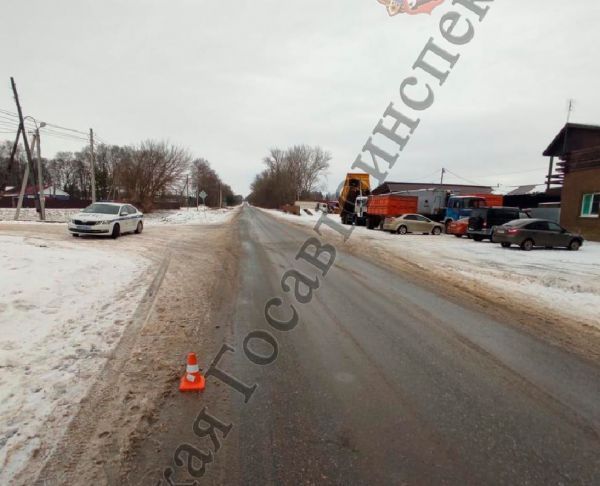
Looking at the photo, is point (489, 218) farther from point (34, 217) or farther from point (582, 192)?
point (34, 217)

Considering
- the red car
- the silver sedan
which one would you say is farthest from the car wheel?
the silver sedan

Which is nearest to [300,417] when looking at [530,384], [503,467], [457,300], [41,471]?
[503,467]

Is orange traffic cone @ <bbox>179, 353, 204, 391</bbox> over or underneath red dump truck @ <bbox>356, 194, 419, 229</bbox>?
underneath

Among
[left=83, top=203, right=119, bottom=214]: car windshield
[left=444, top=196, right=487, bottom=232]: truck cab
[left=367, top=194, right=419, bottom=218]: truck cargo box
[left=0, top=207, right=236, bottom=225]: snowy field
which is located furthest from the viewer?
[left=0, top=207, right=236, bottom=225]: snowy field

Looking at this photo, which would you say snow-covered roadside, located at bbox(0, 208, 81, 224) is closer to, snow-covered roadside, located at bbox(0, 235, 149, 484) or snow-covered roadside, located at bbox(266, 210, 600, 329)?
snow-covered roadside, located at bbox(0, 235, 149, 484)

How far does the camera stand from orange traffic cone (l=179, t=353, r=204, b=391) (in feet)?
11.3

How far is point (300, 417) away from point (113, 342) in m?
2.85

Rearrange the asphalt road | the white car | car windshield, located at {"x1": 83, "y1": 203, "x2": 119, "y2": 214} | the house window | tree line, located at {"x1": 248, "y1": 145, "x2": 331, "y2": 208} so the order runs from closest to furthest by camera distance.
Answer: the asphalt road
the white car
car windshield, located at {"x1": 83, "y1": 203, "x2": 119, "y2": 214}
the house window
tree line, located at {"x1": 248, "y1": 145, "x2": 331, "y2": 208}

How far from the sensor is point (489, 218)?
64.2 feet

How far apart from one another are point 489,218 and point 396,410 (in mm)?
19374

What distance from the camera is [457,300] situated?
701 centimetres

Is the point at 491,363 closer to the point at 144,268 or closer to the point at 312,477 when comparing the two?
the point at 312,477

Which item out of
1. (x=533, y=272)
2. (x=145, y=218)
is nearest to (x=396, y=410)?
(x=533, y=272)

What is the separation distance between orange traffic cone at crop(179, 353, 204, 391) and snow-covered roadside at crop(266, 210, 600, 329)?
6.20 m
